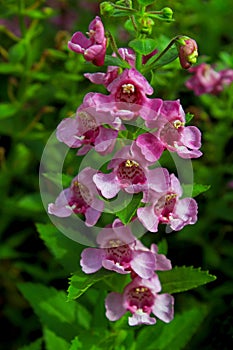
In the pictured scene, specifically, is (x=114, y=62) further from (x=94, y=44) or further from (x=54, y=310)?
(x=54, y=310)

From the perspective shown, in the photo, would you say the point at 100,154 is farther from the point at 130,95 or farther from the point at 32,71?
the point at 32,71

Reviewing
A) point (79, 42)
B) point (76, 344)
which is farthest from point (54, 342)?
point (79, 42)

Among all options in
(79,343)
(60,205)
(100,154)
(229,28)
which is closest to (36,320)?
(79,343)

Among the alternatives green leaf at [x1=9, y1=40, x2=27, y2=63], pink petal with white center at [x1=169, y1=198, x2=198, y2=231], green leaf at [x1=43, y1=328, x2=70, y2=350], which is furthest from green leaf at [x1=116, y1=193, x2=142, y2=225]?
green leaf at [x1=9, y1=40, x2=27, y2=63]

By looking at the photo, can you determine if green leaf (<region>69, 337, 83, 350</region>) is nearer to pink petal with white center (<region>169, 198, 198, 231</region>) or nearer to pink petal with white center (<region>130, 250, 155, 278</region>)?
pink petal with white center (<region>130, 250, 155, 278</region>)

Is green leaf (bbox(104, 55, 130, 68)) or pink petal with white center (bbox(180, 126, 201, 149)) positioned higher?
green leaf (bbox(104, 55, 130, 68))

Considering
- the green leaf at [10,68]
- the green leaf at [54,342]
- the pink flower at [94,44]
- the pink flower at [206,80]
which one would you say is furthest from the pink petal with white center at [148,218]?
the green leaf at [10,68]
